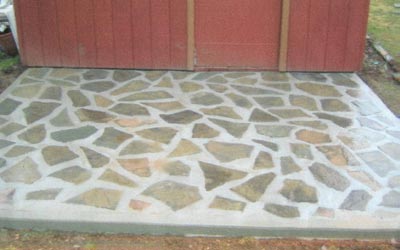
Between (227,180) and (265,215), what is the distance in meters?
0.53

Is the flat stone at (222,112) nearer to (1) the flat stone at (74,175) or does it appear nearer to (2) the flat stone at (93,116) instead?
(2) the flat stone at (93,116)

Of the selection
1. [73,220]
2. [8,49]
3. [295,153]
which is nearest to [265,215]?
[295,153]

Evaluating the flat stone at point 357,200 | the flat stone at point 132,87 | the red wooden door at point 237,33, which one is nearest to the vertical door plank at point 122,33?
the flat stone at point 132,87

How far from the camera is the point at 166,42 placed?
6.61m

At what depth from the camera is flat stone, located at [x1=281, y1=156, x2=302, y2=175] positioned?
442cm

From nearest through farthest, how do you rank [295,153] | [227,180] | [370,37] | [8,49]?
1. [227,180]
2. [295,153]
3. [8,49]
4. [370,37]

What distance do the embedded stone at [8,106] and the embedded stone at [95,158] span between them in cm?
126

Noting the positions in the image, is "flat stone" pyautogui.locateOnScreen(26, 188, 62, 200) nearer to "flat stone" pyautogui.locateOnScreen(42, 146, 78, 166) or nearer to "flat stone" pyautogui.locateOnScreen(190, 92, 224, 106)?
"flat stone" pyautogui.locateOnScreen(42, 146, 78, 166)

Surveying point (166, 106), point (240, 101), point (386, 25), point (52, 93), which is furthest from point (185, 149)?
point (386, 25)

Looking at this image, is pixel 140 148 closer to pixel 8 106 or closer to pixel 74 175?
pixel 74 175

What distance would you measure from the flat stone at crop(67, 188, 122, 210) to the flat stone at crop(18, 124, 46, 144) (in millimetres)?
1099

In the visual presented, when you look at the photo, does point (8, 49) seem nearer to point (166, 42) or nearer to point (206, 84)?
point (166, 42)

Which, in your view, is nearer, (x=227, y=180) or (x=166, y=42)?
(x=227, y=180)

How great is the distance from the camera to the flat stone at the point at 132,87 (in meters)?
6.00
